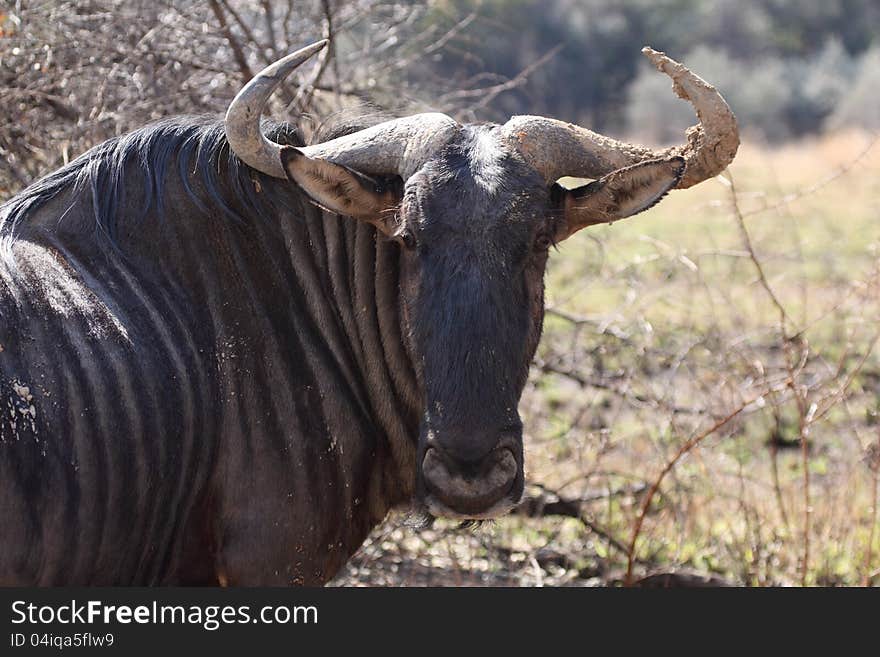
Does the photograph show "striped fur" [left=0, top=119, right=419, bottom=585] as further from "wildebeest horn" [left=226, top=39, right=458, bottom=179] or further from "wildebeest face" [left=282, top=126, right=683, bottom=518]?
"wildebeest face" [left=282, top=126, right=683, bottom=518]

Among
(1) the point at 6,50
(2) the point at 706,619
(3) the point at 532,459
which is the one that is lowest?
(2) the point at 706,619

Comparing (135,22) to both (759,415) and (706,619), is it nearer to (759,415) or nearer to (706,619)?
(706,619)

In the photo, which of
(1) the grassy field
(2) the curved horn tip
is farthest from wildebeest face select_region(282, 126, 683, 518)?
(1) the grassy field

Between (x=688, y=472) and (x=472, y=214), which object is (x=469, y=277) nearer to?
(x=472, y=214)

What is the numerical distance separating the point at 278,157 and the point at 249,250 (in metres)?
0.31

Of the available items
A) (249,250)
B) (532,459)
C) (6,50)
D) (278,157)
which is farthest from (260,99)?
(532,459)

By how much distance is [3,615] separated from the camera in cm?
354

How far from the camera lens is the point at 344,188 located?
3775mm

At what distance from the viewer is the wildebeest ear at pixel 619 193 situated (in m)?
3.83

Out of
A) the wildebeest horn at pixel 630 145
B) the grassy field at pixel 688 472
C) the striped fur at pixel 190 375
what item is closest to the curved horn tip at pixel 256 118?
the striped fur at pixel 190 375

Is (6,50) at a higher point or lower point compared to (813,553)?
higher

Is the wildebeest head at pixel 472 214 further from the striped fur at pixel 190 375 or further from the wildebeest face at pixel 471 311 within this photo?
the striped fur at pixel 190 375

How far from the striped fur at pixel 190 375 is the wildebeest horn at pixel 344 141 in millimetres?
167

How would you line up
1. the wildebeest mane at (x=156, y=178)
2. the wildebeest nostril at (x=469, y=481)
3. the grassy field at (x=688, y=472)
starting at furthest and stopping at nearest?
the grassy field at (x=688, y=472) < the wildebeest mane at (x=156, y=178) < the wildebeest nostril at (x=469, y=481)
